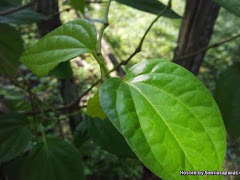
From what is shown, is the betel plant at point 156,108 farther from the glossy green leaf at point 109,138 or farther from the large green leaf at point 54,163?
the large green leaf at point 54,163

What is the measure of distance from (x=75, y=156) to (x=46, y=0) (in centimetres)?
56

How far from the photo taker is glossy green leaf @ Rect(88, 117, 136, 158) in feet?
1.60

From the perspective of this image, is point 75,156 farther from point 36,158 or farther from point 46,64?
point 46,64

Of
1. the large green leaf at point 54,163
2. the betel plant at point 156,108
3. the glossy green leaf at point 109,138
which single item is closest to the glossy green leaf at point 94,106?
the betel plant at point 156,108

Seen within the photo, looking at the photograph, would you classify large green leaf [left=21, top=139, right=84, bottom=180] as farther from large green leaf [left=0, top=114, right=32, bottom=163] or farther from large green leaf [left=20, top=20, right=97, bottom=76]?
large green leaf [left=20, top=20, right=97, bottom=76]

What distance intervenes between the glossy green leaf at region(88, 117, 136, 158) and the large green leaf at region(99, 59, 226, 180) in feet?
0.70

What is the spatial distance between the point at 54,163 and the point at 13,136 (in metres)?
0.13

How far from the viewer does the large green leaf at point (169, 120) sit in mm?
250

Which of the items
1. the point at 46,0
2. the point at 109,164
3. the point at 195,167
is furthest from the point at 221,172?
the point at 109,164

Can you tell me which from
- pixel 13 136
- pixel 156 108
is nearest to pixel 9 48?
pixel 13 136

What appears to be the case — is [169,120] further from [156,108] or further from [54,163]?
[54,163]

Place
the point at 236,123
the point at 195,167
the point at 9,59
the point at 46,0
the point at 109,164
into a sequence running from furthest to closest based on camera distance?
1. the point at 109,164
2. the point at 46,0
3. the point at 9,59
4. the point at 236,123
5. the point at 195,167

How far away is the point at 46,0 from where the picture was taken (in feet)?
2.93

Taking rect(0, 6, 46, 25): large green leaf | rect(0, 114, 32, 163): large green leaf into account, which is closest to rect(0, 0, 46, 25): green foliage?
rect(0, 6, 46, 25): large green leaf
